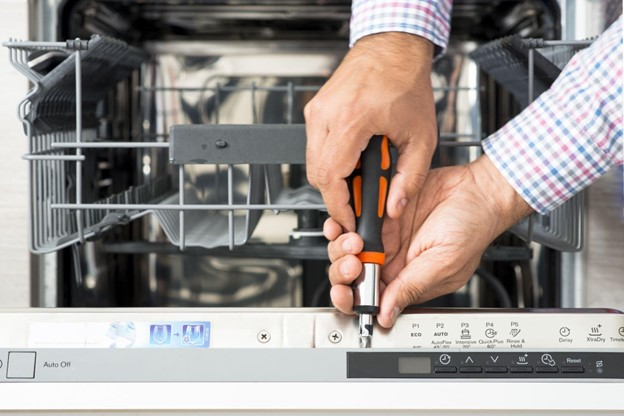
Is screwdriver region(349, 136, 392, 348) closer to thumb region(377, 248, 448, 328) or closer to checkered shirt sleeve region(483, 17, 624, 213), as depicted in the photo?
thumb region(377, 248, 448, 328)

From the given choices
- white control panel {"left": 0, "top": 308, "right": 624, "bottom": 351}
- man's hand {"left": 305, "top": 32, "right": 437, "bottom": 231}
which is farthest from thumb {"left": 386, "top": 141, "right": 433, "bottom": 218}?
white control panel {"left": 0, "top": 308, "right": 624, "bottom": 351}

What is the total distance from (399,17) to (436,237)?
0.22 meters

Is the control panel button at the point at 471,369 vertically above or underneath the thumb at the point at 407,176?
underneath

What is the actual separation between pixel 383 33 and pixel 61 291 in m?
0.45

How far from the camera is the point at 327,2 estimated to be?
1034 millimetres

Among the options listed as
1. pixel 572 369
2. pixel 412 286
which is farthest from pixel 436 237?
pixel 572 369

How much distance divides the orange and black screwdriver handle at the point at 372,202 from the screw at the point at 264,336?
0.08 m

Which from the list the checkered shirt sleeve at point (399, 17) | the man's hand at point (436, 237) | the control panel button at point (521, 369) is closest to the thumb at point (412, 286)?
the man's hand at point (436, 237)

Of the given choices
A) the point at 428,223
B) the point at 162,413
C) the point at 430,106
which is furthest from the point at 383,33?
the point at 162,413

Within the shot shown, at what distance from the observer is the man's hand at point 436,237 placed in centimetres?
67

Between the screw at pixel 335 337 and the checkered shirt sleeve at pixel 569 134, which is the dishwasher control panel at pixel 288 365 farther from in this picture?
the checkered shirt sleeve at pixel 569 134

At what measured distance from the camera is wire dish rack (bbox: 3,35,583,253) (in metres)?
0.69

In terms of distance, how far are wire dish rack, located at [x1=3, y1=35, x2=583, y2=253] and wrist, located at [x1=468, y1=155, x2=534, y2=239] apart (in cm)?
3

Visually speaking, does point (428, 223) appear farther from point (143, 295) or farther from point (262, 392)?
point (143, 295)
